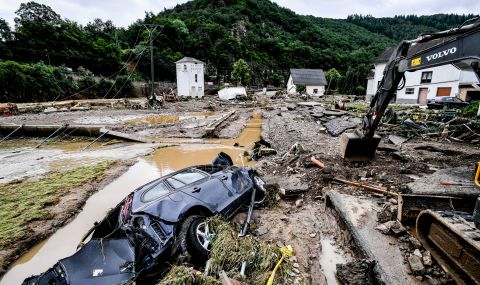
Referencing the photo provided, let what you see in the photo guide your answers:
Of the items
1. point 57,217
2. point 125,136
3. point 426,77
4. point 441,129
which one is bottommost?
point 57,217

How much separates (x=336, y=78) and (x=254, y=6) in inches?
2507

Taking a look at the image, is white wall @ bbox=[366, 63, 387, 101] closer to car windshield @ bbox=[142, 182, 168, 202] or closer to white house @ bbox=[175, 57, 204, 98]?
white house @ bbox=[175, 57, 204, 98]

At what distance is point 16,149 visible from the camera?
45.3 feet

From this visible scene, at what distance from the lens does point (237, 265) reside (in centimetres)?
349

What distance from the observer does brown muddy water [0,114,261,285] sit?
4.78m

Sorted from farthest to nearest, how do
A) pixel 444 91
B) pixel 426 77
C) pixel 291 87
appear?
1. pixel 291 87
2. pixel 426 77
3. pixel 444 91

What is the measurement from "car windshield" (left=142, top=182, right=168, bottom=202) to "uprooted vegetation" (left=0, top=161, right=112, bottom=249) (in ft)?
10.8

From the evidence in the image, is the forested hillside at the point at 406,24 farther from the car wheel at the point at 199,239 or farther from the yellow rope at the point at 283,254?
the car wheel at the point at 199,239

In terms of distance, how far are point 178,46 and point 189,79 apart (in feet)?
68.3

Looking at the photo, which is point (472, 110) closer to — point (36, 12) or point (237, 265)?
point (237, 265)

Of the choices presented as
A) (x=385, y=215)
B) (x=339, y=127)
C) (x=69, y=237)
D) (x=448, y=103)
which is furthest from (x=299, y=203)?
(x=448, y=103)

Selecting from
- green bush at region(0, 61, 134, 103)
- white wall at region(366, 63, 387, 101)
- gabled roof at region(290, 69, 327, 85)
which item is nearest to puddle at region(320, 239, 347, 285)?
green bush at region(0, 61, 134, 103)

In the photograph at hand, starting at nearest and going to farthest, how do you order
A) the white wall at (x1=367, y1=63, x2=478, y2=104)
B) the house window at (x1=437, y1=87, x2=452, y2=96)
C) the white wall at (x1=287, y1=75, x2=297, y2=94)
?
the white wall at (x1=367, y1=63, x2=478, y2=104), the house window at (x1=437, y1=87, x2=452, y2=96), the white wall at (x1=287, y1=75, x2=297, y2=94)

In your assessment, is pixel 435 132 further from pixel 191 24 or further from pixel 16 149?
pixel 191 24
